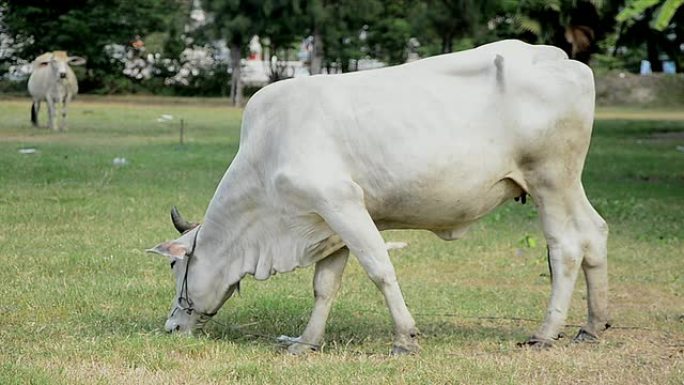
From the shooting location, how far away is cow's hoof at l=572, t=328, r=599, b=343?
27.9 feet

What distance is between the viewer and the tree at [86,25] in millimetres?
48156

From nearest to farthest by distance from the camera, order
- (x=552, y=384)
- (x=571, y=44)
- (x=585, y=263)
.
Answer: (x=552, y=384) → (x=585, y=263) → (x=571, y=44)

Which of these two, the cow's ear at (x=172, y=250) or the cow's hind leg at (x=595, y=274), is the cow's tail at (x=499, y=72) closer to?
the cow's hind leg at (x=595, y=274)

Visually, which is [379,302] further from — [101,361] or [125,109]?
[125,109]

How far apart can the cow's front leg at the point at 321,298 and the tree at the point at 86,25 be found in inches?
1587

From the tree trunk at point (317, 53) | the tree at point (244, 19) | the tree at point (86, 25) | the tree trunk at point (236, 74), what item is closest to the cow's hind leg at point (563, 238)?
the tree at point (244, 19)

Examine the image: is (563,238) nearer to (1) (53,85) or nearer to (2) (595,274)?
(2) (595,274)

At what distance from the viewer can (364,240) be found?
7754mm

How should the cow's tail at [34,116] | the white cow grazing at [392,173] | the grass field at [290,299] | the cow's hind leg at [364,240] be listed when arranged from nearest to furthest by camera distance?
the grass field at [290,299] < the cow's hind leg at [364,240] < the white cow grazing at [392,173] < the cow's tail at [34,116]

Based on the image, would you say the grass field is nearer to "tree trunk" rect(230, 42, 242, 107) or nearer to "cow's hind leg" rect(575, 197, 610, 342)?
"cow's hind leg" rect(575, 197, 610, 342)

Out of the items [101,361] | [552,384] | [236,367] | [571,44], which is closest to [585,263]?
[552,384]

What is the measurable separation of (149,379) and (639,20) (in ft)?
114

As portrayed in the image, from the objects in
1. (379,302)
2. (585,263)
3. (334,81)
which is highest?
(334,81)

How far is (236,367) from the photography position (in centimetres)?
709
